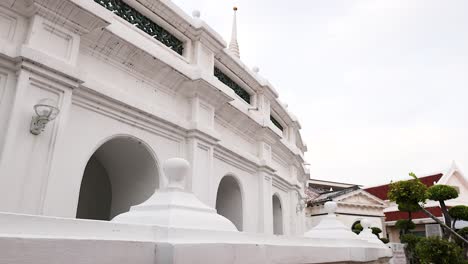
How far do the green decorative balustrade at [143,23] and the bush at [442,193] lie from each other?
12.1m

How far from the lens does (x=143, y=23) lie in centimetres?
659

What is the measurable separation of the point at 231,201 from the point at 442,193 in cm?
997

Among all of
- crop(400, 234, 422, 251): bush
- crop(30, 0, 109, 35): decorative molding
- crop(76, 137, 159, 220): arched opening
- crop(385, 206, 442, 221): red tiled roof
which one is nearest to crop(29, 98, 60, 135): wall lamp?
crop(30, 0, 109, 35): decorative molding

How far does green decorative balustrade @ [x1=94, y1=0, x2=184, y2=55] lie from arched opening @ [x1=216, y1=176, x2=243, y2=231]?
3379 mm

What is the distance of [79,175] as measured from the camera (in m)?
5.09

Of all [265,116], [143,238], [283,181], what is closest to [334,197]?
[283,181]

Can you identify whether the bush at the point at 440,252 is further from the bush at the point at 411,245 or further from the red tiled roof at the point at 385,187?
the red tiled roof at the point at 385,187

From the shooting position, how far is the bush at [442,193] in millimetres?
14375

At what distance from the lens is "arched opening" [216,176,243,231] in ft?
28.8

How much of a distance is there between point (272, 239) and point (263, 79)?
7592 mm

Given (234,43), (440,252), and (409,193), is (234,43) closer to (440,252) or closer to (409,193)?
(409,193)

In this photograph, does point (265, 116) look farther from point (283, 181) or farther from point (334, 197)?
point (334, 197)

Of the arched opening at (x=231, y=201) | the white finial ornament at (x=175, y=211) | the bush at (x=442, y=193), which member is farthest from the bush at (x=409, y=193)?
the white finial ornament at (x=175, y=211)

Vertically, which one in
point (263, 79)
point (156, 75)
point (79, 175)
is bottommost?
point (79, 175)
